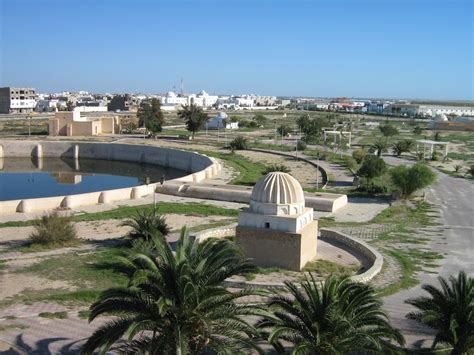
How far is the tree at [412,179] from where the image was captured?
2612 cm

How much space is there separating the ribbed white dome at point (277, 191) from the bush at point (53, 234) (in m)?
6.37

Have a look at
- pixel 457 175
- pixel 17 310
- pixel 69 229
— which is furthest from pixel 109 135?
pixel 17 310

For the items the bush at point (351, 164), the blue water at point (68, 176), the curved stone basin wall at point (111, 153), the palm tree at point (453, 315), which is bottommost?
the blue water at point (68, 176)

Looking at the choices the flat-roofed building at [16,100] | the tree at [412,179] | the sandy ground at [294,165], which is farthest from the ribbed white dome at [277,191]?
the flat-roofed building at [16,100]

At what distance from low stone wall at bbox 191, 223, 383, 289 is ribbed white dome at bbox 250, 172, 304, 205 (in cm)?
197

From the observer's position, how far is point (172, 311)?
315 inches

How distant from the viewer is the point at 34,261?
15414 mm

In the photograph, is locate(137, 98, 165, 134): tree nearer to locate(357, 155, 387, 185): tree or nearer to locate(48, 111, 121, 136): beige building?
locate(48, 111, 121, 136): beige building

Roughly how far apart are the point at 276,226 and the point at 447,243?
7272 mm

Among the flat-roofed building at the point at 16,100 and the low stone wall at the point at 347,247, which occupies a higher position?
the flat-roofed building at the point at 16,100

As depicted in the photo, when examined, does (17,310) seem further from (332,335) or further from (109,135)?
(109,135)

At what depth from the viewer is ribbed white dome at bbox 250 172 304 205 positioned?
14.9 m

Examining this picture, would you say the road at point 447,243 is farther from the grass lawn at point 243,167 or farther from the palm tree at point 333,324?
the grass lawn at point 243,167

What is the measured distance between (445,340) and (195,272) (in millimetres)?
4303
